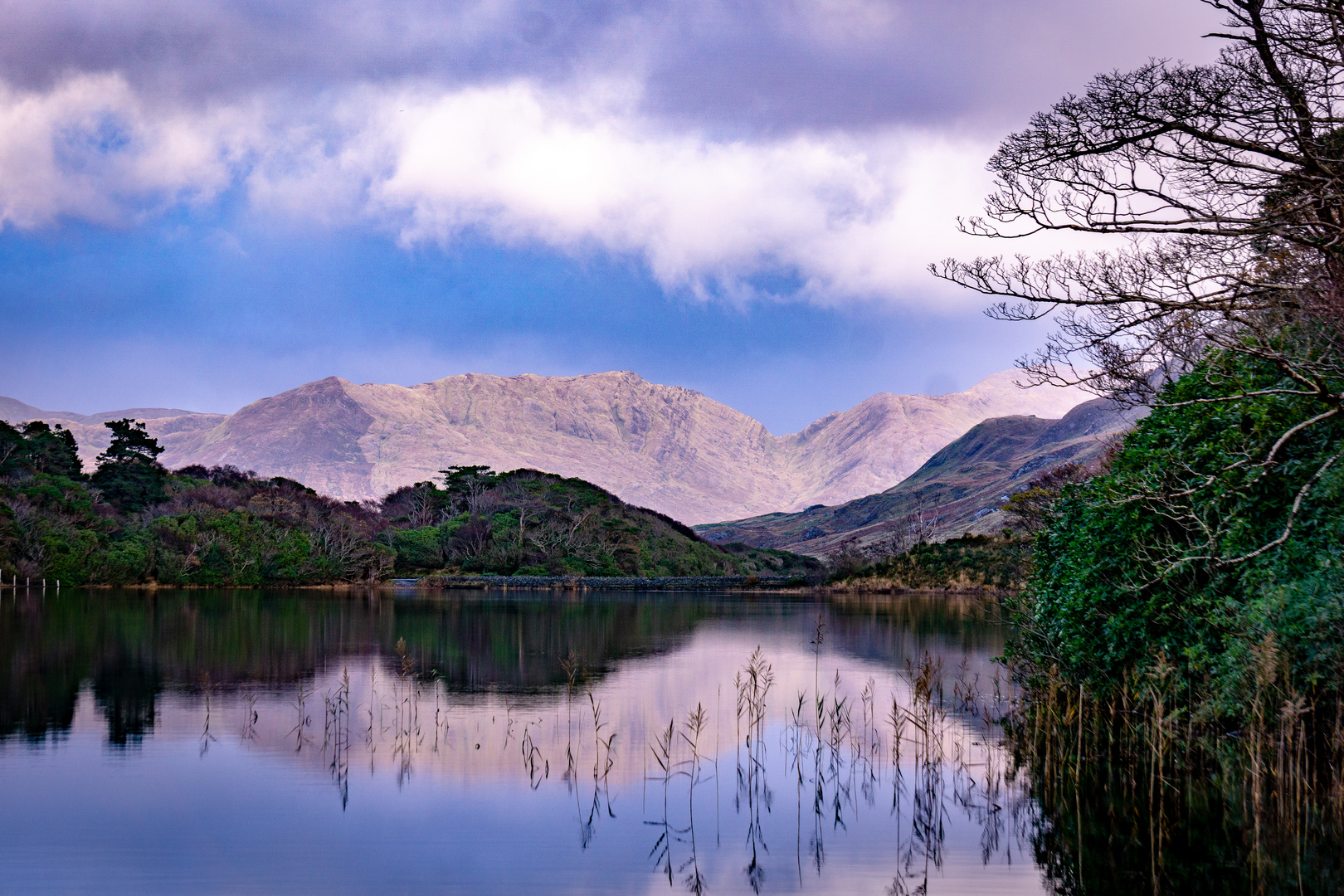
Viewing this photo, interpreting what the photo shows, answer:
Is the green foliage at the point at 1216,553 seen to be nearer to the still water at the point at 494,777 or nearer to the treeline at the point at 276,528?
the still water at the point at 494,777

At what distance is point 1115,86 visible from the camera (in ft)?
38.3

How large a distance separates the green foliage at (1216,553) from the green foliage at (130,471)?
89353mm

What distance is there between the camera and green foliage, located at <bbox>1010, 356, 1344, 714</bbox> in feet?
36.3

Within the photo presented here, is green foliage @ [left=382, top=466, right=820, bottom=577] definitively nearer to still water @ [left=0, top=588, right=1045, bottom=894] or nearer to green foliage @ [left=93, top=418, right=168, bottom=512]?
green foliage @ [left=93, top=418, right=168, bottom=512]

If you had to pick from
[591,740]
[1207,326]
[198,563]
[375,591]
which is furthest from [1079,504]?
[198,563]

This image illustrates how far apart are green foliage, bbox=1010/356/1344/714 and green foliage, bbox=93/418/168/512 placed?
293 feet

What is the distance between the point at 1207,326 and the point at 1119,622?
4487 millimetres

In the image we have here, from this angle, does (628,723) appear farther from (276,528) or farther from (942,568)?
(276,528)

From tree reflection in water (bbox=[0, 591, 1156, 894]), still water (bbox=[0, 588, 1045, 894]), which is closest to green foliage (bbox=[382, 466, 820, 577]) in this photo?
tree reflection in water (bbox=[0, 591, 1156, 894])

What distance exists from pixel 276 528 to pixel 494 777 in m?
76.7

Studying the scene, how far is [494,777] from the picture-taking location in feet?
45.5


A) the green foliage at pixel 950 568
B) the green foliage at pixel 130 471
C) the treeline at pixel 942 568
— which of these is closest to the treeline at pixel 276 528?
the green foliage at pixel 130 471

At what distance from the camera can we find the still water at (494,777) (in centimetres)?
1009

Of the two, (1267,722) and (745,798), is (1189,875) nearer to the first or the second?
(1267,722)
